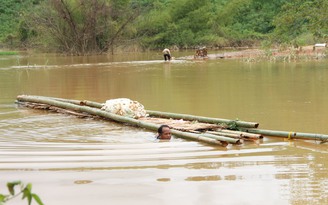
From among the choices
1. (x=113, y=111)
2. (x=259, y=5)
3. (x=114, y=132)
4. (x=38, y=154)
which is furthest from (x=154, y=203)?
(x=259, y=5)

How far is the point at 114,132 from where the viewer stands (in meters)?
8.68

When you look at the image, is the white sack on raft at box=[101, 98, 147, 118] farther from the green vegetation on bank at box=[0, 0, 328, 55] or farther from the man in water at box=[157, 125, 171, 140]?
the green vegetation on bank at box=[0, 0, 328, 55]

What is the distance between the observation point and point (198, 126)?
8.06 m

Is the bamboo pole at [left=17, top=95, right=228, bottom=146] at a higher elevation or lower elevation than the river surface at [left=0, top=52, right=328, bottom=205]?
higher

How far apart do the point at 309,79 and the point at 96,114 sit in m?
8.45

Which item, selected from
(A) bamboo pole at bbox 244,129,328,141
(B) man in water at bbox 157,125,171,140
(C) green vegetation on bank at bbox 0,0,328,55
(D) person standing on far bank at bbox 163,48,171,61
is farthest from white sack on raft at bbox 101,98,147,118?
(C) green vegetation on bank at bbox 0,0,328,55

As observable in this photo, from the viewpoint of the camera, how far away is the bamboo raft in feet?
24.1

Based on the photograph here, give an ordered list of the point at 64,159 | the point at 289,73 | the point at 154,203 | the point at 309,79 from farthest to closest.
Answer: the point at 289,73, the point at 309,79, the point at 64,159, the point at 154,203

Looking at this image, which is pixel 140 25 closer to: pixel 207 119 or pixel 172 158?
pixel 207 119

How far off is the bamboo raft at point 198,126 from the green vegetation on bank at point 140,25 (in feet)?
76.3

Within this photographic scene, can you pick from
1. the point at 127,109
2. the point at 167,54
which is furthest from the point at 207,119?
the point at 167,54

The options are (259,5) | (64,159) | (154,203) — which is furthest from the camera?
(259,5)

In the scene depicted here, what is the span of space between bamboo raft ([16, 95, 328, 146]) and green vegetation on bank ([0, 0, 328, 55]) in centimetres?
2325

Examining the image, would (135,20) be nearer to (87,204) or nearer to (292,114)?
(292,114)
